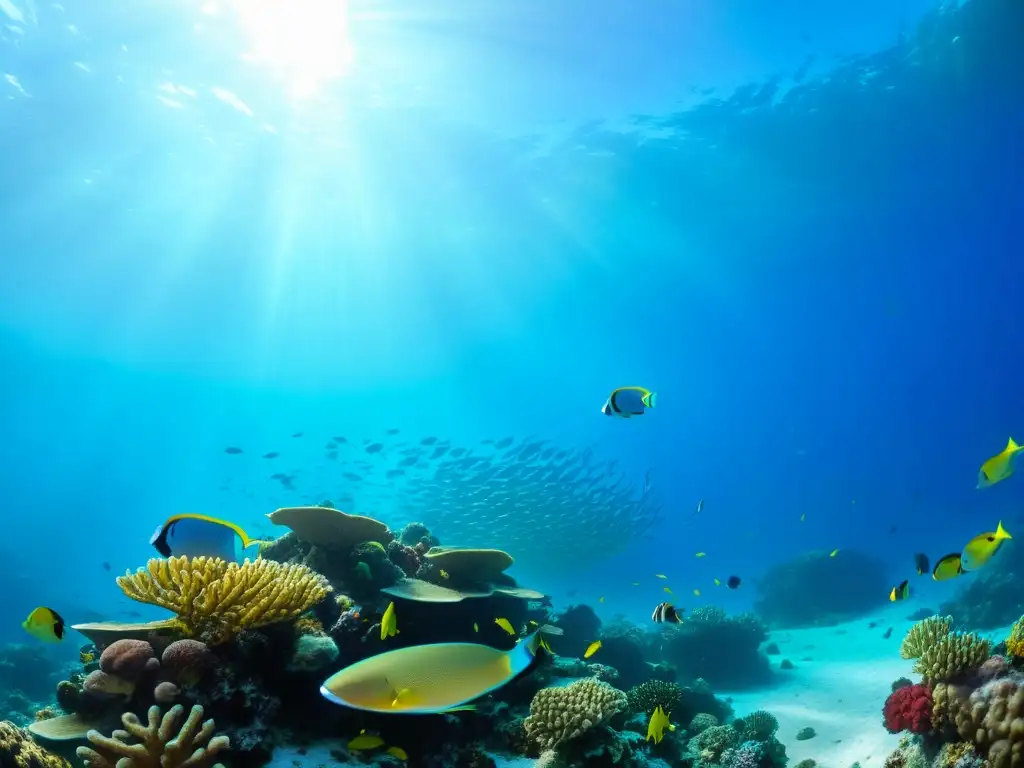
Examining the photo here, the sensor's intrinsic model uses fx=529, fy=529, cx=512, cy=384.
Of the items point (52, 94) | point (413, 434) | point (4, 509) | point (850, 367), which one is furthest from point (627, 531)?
point (4, 509)

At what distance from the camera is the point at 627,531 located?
98.8 feet

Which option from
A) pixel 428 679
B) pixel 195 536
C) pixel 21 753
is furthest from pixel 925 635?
pixel 21 753

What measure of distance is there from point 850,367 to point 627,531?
8225 cm

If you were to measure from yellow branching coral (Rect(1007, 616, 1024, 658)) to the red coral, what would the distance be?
0.88 m

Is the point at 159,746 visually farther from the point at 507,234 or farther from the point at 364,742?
the point at 507,234

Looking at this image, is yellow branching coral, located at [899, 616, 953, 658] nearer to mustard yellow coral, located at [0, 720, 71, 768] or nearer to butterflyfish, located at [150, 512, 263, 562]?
butterflyfish, located at [150, 512, 263, 562]

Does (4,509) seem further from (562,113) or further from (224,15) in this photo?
(562,113)

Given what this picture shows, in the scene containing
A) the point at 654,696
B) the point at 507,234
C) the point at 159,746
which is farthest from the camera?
the point at 507,234

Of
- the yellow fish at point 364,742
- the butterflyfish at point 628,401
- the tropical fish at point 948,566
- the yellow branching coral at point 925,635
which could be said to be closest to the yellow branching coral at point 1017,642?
the yellow branching coral at point 925,635

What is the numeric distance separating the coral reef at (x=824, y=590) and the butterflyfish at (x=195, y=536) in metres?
30.1

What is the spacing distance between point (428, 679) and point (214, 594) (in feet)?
9.69

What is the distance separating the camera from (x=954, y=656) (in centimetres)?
539

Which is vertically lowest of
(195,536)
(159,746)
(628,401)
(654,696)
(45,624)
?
(159,746)

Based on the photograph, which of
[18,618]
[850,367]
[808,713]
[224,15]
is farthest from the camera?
[850,367]
